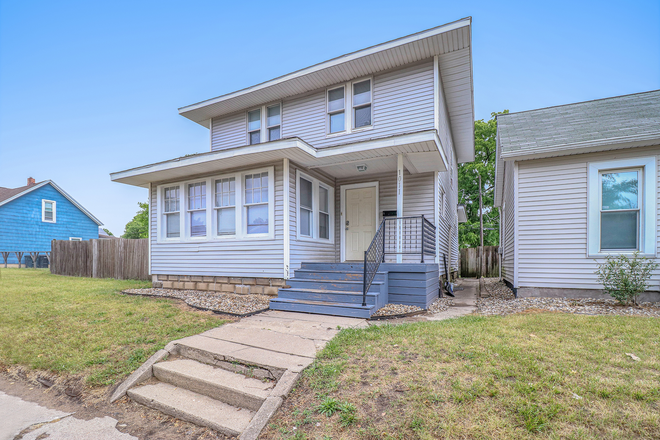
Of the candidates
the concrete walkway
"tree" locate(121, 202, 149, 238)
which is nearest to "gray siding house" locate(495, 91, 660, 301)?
the concrete walkway

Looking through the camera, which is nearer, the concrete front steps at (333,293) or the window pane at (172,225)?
the concrete front steps at (333,293)

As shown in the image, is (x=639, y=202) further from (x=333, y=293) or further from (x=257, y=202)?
(x=257, y=202)

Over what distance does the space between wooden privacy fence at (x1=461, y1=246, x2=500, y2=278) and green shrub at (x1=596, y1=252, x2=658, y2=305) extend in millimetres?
8259

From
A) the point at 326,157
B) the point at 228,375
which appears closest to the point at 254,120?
the point at 326,157

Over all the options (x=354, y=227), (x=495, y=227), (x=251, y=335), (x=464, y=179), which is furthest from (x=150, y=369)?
(x=495, y=227)

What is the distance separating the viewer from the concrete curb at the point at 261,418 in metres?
2.36

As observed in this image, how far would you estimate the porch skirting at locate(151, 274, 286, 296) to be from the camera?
23.1ft

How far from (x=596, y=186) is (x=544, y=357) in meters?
5.04

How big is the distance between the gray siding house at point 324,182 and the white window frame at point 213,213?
0.03 m

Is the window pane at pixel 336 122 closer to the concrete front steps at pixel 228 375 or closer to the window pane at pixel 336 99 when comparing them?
the window pane at pixel 336 99

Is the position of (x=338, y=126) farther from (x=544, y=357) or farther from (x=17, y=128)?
(x=17, y=128)

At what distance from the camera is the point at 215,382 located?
9.99ft

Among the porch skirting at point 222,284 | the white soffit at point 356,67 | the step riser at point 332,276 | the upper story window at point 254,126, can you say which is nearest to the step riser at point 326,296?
the step riser at point 332,276

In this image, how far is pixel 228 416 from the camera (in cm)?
269
